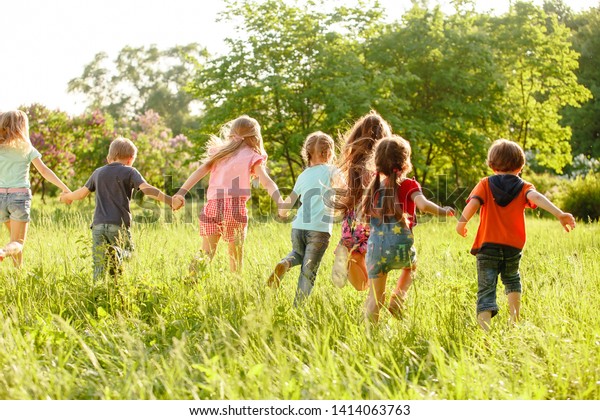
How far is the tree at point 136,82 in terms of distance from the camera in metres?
48.8

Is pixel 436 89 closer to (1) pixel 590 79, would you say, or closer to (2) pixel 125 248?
(2) pixel 125 248

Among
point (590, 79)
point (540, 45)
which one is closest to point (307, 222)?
point (540, 45)

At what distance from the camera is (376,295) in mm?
4711

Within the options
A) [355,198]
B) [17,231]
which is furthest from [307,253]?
[17,231]

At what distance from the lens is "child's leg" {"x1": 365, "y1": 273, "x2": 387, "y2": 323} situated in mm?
4570

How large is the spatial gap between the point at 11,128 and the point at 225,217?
7.91 feet

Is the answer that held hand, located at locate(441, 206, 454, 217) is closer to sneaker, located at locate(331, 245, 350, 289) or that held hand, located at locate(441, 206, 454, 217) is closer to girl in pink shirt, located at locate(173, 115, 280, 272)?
sneaker, located at locate(331, 245, 350, 289)

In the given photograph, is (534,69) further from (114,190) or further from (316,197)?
(114,190)

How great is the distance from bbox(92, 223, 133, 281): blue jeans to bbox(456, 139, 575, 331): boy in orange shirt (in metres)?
2.77

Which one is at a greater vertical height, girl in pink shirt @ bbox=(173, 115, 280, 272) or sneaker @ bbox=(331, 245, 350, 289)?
girl in pink shirt @ bbox=(173, 115, 280, 272)

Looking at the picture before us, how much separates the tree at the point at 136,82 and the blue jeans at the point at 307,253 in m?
44.2

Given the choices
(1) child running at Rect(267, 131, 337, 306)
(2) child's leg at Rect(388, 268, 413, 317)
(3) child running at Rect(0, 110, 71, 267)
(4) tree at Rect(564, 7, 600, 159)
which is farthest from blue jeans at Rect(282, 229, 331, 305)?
(4) tree at Rect(564, 7, 600, 159)

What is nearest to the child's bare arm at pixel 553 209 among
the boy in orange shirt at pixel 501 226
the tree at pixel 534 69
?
the boy in orange shirt at pixel 501 226
